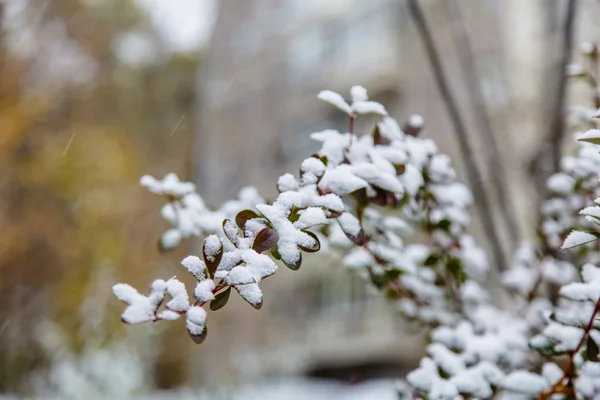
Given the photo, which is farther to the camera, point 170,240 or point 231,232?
point 170,240

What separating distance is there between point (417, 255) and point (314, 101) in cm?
1230

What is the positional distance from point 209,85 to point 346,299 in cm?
680

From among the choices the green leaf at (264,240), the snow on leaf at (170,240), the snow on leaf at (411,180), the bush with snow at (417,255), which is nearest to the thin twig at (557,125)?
the bush with snow at (417,255)

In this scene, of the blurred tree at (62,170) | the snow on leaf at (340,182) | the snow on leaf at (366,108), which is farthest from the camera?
the blurred tree at (62,170)

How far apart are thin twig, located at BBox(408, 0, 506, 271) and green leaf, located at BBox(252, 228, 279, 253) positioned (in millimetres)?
1215

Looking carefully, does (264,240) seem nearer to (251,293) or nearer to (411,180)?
(251,293)

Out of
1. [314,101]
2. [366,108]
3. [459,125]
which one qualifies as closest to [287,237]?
[366,108]

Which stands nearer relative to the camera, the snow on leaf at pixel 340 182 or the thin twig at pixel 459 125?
the snow on leaf at pixel 340 182

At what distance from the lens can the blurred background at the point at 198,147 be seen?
8.09 metres

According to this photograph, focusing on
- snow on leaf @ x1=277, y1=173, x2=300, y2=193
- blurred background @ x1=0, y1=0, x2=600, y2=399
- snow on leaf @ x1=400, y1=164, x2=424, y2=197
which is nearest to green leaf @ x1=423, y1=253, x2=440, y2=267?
snow on leaf @ x1=400, y1=164, x2=424, y2=197

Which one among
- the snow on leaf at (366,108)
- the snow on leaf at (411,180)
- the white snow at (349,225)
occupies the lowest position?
the white snow at (349,225)

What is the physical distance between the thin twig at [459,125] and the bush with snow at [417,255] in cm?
20

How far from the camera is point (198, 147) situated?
17547 millimetres

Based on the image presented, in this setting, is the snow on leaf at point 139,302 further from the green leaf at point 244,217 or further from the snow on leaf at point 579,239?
the snow on leaf at point 579,239
